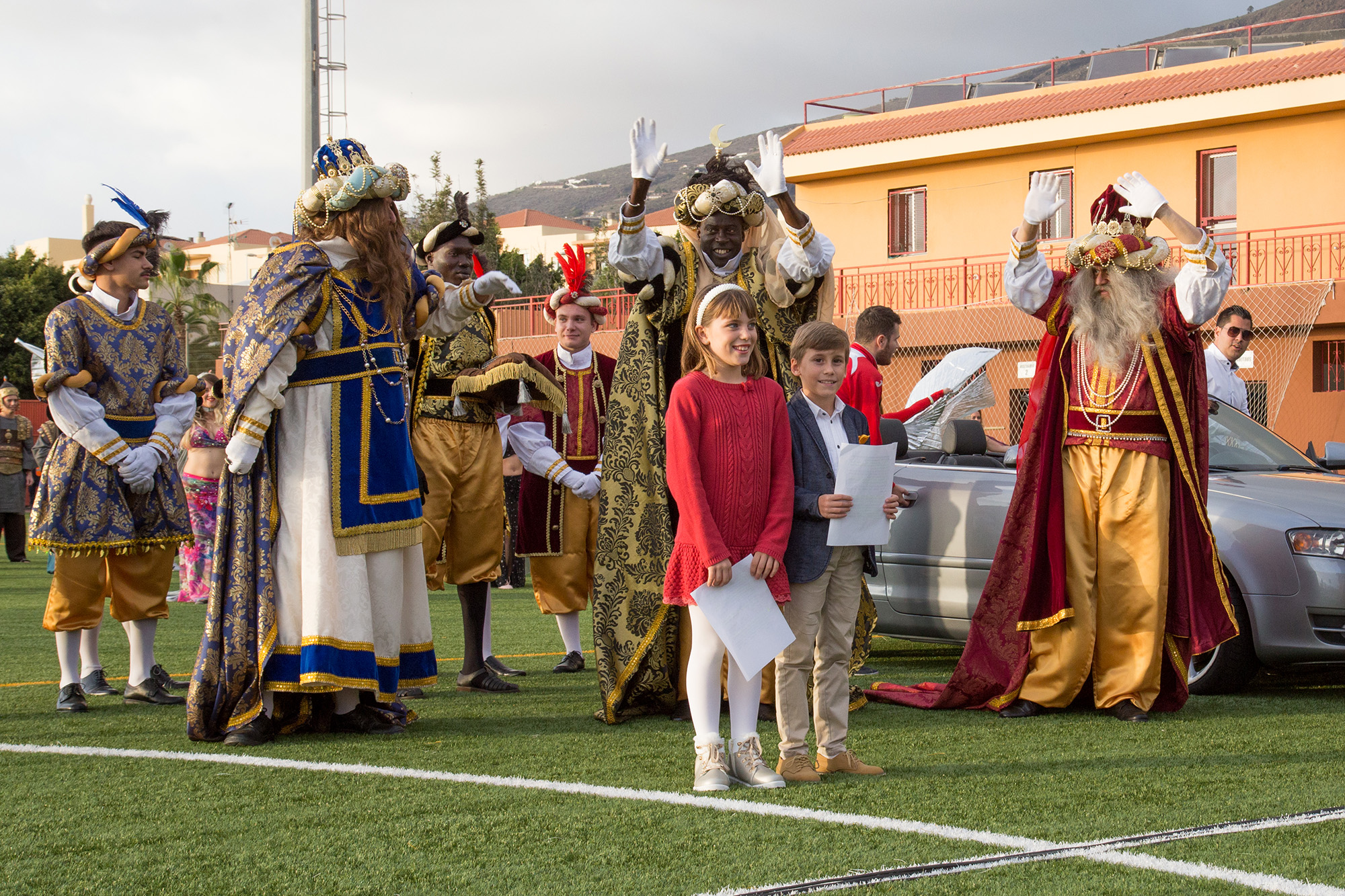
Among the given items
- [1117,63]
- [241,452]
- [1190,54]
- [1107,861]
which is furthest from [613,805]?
[1117,63]

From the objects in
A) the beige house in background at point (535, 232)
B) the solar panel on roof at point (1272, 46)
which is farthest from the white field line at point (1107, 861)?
the beige house in background at point (535, 232)

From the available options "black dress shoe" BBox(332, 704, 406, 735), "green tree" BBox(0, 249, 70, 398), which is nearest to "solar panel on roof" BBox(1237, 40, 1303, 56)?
"black dress shoe" BBox(332, 704, 406, 735)

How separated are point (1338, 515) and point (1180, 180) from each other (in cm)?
1888

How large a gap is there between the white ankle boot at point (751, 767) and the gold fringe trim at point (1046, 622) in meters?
2.06

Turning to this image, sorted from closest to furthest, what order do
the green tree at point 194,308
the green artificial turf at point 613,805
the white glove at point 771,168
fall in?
the green artificial turf at point 613,805
the white glove at point 771,168
the green tree at point 194,308

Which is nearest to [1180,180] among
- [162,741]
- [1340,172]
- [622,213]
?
[1340,172]

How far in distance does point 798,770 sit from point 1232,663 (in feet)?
9.70

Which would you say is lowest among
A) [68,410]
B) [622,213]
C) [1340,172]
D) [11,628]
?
[11,628]

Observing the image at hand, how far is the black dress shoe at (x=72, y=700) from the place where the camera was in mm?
6316

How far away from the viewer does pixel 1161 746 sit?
5273 millimetres

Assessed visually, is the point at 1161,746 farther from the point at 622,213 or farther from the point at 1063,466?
the point at 622,213

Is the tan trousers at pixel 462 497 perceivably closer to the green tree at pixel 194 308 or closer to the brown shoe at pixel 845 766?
the brown shoe at pixel 845 766

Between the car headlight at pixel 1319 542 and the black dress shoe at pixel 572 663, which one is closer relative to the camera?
the car headlight at pixel 1319 542

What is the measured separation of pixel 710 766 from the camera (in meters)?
4.46
